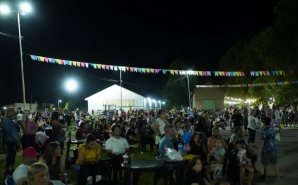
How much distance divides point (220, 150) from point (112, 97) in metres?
31.6

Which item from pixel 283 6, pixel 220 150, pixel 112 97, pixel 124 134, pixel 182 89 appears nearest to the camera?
pixel 220 150

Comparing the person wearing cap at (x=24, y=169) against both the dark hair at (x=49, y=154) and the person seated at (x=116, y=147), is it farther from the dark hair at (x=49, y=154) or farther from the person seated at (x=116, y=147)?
the person seated at (x=116, y=147)

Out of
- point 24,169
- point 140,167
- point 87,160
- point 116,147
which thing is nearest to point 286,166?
point 116,147

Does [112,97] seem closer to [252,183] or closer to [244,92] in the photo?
[244,92]

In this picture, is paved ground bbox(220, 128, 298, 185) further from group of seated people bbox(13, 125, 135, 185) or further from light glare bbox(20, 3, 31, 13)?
light glare bbox(20, 3, 31, 13)

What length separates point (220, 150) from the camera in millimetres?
6727

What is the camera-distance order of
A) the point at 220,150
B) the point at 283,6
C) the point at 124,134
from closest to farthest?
the point at 220,150
the point at 124,134
the point at 283,6

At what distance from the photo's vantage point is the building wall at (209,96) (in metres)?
51.4

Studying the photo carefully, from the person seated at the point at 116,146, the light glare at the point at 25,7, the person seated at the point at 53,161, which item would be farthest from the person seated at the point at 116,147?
the light glare at the point at 25,7

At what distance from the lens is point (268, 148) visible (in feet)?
24.3

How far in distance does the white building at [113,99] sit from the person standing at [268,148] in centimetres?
3017

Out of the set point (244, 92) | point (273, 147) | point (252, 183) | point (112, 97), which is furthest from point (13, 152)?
point (244, 92)

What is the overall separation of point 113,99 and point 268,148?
1223 inches

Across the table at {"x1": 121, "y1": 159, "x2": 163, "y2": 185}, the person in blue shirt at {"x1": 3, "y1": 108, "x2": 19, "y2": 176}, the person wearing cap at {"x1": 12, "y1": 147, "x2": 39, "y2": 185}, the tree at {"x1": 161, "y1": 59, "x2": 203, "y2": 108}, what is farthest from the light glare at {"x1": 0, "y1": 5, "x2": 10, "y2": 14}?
the tree at {"x1": 161, "y1": 59, "x2": 203, "y2": 108}
